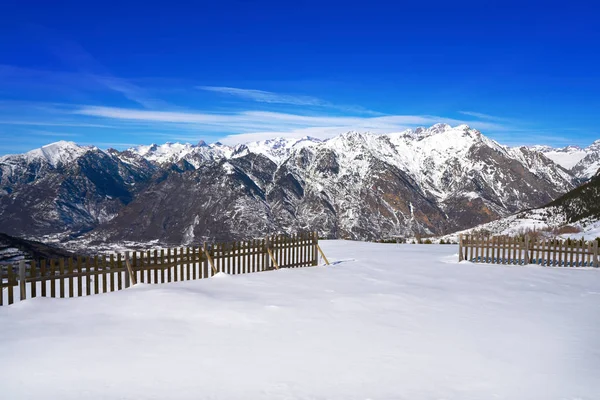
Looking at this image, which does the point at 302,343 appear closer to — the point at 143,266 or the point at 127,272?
the point at 127,272

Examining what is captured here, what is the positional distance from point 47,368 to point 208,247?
993 cm

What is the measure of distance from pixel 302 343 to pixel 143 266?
7.96m

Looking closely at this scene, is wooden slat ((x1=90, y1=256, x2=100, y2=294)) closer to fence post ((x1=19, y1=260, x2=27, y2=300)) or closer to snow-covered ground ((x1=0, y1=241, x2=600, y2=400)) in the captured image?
snow-covered ground ((x1=0, y1=241, x2=600, y2=400))

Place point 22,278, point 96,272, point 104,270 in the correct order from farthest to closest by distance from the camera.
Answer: point 104,270 < point 96,272 < point 22,278

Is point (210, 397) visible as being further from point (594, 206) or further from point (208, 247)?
point (594, 206)

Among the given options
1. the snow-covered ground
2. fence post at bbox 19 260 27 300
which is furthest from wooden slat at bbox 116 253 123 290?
fence post at bbox 19 260 27 300

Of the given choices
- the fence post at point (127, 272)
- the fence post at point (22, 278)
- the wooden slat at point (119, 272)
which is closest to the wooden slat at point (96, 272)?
the wooden slat at point (119, 272)

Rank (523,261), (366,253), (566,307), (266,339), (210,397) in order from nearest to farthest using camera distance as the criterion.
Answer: (210,397), (266,339), (566,307), (523,261), (366,253)

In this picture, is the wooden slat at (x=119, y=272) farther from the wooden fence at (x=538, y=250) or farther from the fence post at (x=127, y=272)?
the wooden fence at (x=538, y=250)

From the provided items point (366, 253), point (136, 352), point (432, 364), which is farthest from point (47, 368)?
point (366, 253)

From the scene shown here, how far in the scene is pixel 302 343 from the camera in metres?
9.92

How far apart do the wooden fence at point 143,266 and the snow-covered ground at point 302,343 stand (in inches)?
38.9

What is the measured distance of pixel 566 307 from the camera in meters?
14.0

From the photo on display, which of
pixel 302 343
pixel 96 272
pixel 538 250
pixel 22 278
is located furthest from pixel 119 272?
pixel 538 250
